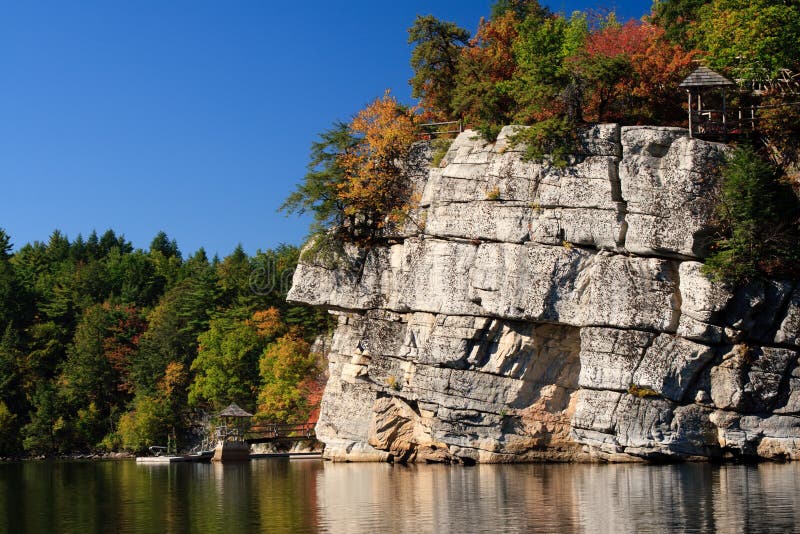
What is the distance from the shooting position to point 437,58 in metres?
56.9

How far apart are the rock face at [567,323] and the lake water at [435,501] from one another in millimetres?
2289

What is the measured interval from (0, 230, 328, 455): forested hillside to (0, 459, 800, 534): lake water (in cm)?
2806

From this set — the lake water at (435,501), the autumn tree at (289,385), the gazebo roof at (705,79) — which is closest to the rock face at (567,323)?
the lake water at (435,501)

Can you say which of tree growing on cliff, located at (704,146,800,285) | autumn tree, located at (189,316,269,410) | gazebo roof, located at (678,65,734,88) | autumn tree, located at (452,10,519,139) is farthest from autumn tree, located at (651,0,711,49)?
autumn tree, located at (189,316,269,410)

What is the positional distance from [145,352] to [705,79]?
58637 millimetres

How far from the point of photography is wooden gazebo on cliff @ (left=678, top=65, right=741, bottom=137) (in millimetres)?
46344

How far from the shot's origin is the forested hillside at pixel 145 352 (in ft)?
255

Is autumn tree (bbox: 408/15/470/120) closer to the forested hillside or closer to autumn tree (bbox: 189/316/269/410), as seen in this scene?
the forested hillside

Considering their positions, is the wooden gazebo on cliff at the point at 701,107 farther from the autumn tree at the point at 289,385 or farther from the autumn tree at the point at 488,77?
the autumn tree at the point at 289,385

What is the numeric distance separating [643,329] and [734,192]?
7.20 metres

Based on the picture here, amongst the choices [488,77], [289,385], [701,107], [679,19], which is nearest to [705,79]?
[701,107]

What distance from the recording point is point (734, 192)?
4306cm

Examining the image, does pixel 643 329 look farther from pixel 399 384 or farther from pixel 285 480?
pixel 285 480

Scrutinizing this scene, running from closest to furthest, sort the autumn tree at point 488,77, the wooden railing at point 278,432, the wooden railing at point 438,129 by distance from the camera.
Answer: the autumn tree at point 488,77 → the wooden railing at point 438,129 → the wooden railing at point 278,432
